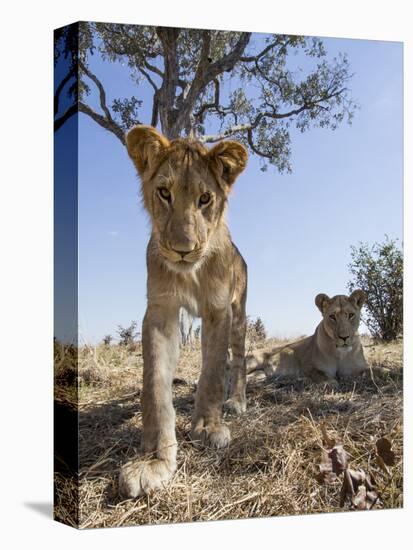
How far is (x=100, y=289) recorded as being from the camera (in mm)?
4727

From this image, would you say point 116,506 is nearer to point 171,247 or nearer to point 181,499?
point 181,499

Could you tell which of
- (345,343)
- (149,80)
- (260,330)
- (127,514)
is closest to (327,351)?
(345,343)

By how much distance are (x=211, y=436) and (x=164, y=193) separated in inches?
54.8

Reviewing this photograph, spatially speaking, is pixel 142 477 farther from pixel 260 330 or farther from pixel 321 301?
pixel 321 301

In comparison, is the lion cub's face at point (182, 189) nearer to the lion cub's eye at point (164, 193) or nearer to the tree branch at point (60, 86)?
the lion cub's eye at point (164, 193)

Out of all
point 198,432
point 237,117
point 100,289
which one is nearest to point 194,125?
point 237,117

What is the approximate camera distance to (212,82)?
519 cm

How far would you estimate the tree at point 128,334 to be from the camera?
4930mm

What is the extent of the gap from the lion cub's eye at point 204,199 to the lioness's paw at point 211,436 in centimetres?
127

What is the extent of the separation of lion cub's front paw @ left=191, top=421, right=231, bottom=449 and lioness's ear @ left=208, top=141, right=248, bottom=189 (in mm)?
1403

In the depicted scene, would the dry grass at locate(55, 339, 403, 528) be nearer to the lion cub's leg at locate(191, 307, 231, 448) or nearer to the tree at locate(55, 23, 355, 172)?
the lion cub's leg at locate(191, 307, 231, 448)

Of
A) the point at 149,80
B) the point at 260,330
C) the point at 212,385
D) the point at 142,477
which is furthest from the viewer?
the point at 260,330

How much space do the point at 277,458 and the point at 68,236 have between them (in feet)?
5.87

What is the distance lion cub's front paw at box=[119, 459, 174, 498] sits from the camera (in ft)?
15.2
